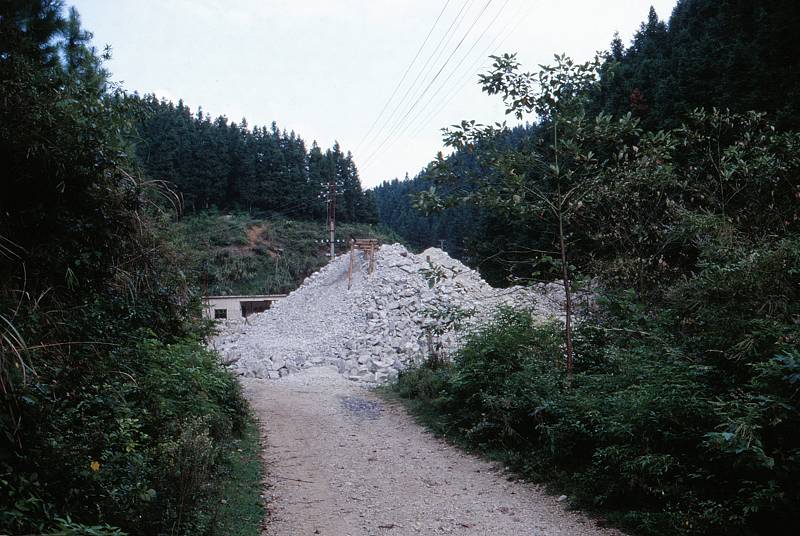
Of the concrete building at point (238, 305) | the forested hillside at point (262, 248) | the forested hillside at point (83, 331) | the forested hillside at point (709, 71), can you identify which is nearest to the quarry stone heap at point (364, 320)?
the forested hillside at point (709, 71)

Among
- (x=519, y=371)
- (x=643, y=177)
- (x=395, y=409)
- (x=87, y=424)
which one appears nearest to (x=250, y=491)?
(x=87, y=424)

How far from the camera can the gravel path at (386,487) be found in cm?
516

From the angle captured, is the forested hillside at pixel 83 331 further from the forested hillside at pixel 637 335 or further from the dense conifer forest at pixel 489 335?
the forested hillside at pixel 637 335

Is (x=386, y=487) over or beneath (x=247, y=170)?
beneath

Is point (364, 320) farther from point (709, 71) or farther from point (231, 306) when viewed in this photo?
point (231, 306)

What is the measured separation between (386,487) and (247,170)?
212ft

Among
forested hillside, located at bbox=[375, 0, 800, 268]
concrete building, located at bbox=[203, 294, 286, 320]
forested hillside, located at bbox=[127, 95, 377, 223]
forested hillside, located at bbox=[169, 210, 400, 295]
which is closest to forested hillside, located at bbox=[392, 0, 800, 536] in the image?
forested hillside, located at bbox=[375, 0, 800, 268]

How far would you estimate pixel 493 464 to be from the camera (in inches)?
279

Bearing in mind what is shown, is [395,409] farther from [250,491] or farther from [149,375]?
[149,375]

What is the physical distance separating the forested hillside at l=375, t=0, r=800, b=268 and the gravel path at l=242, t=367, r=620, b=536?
324 cm

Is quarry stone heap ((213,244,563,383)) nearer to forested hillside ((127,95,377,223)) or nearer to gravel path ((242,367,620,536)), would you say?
gravel path ((242,367,620,536))

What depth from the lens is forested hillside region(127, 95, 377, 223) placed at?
207ft

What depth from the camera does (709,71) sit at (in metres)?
23.1

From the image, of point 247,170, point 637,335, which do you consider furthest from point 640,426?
point 247,170
